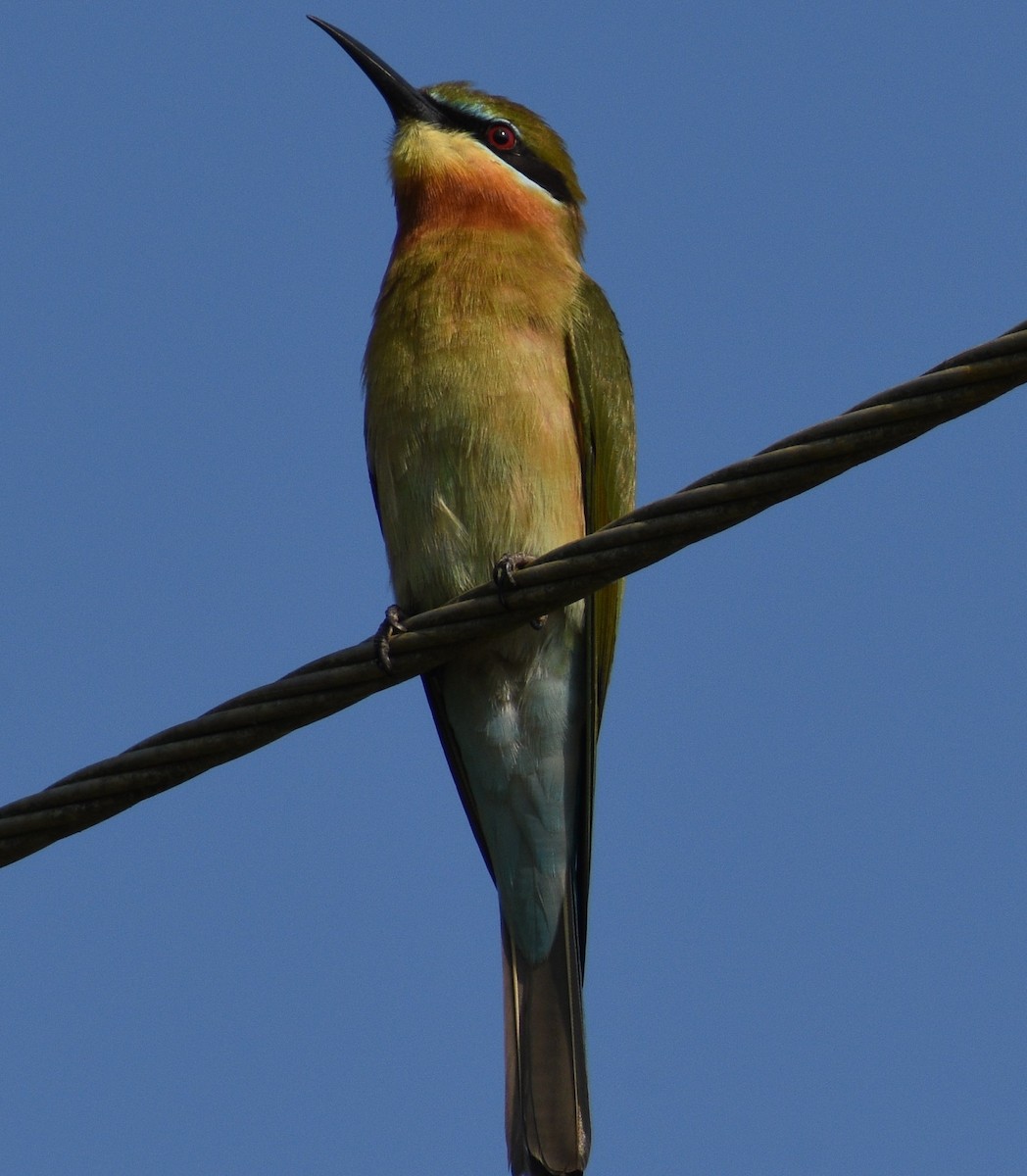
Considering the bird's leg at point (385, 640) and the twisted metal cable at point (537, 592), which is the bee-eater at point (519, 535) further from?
the twisted metal cable at point (537, 592)

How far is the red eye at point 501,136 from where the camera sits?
5.59 metres

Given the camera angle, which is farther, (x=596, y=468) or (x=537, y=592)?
(x=596, y=468)

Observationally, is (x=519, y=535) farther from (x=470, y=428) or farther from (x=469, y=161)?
(x=469, y=161)

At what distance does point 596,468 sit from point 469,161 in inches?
50.7

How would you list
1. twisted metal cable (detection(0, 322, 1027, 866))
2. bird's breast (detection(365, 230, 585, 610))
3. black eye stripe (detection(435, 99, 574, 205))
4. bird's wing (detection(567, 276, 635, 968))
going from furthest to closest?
black eye stripe (detection(435, 99, 574, 205))
bird's wing (detection(567, 276, 635, 968))
bird's breast (detection(365, 230, 585, 610))
twisted metal cable (detection(0, 322, 1027, 866))

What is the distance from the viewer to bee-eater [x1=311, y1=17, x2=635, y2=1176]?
4496 millimetres

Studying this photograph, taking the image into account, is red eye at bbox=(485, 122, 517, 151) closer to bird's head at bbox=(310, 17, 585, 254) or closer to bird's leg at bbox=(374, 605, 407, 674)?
bird's head at bbox=(310, 17, 585, 254)

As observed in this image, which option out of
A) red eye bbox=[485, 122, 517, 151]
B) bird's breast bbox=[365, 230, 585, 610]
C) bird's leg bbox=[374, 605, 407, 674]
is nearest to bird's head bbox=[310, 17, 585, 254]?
red eye bbox=[485, 122, 517, 151]

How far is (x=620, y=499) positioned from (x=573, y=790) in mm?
873

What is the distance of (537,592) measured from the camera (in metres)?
3.31

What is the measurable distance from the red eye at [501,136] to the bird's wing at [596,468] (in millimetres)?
899

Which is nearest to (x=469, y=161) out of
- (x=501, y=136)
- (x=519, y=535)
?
(x=501, y=136)

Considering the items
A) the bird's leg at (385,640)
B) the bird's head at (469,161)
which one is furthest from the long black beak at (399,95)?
the bird's leg at (385,640)

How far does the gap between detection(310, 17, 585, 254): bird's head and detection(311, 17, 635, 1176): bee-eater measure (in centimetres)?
31
